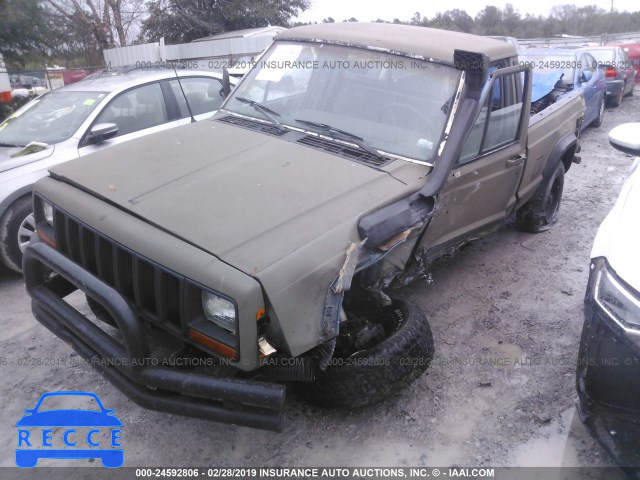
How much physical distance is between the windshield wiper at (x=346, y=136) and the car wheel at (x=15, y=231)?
275 cm

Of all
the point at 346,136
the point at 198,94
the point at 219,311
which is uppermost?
the point at 198,94

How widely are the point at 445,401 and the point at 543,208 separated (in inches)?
118

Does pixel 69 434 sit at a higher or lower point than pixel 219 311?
lower

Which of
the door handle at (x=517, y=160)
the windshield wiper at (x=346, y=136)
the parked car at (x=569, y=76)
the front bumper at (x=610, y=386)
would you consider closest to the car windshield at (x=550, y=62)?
the parked car at (x=569, y=76)

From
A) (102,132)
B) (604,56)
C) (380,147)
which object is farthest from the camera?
(604,56)

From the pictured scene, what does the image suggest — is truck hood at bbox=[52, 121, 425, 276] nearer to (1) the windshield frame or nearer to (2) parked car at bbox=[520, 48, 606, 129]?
(1) the windshield frame

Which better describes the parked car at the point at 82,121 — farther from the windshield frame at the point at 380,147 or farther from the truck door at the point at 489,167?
the truck door at the point at 489,167

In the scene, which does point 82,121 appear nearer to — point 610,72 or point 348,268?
point 348,268

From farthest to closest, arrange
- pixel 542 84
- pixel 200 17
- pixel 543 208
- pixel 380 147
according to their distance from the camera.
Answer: pixel 200 17
pixel 542 84
pixel 543 208
pixel 380 147

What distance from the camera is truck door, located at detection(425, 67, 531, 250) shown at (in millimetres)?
3566

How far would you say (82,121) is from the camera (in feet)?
16.7

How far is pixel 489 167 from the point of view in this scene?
12.7 ft

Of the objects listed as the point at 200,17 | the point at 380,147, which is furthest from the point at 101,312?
the point at 200,17

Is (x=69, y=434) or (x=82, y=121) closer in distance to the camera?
(x=69, y=434)
